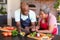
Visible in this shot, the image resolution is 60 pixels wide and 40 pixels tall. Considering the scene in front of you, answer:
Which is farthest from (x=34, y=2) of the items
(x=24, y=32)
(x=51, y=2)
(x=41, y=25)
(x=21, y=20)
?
(x=24, y=32)

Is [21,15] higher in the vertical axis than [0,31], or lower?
higher

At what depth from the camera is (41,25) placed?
9.34 ft

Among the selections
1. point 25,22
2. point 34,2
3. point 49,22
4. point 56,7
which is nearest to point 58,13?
point 56,7

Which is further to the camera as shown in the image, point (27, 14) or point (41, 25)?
point (27, 14)

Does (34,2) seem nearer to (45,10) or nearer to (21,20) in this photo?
(21,20)

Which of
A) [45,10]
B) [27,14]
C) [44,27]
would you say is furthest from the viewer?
[27,14]

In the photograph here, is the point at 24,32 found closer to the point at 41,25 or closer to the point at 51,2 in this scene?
the point at 41,25

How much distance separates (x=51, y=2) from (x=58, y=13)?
0.37 metres

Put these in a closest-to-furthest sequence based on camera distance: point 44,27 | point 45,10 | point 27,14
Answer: point 45,10 → point 44,27 → point 27,14

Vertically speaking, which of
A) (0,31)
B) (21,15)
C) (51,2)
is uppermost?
(51,2)

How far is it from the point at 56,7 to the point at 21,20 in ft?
5.33

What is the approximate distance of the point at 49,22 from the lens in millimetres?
2623

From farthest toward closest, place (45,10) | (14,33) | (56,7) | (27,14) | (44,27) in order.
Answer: (56,7), (27,14), (44,27), (45,10), (14,33)

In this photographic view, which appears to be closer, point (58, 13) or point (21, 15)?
point (21, 15)
